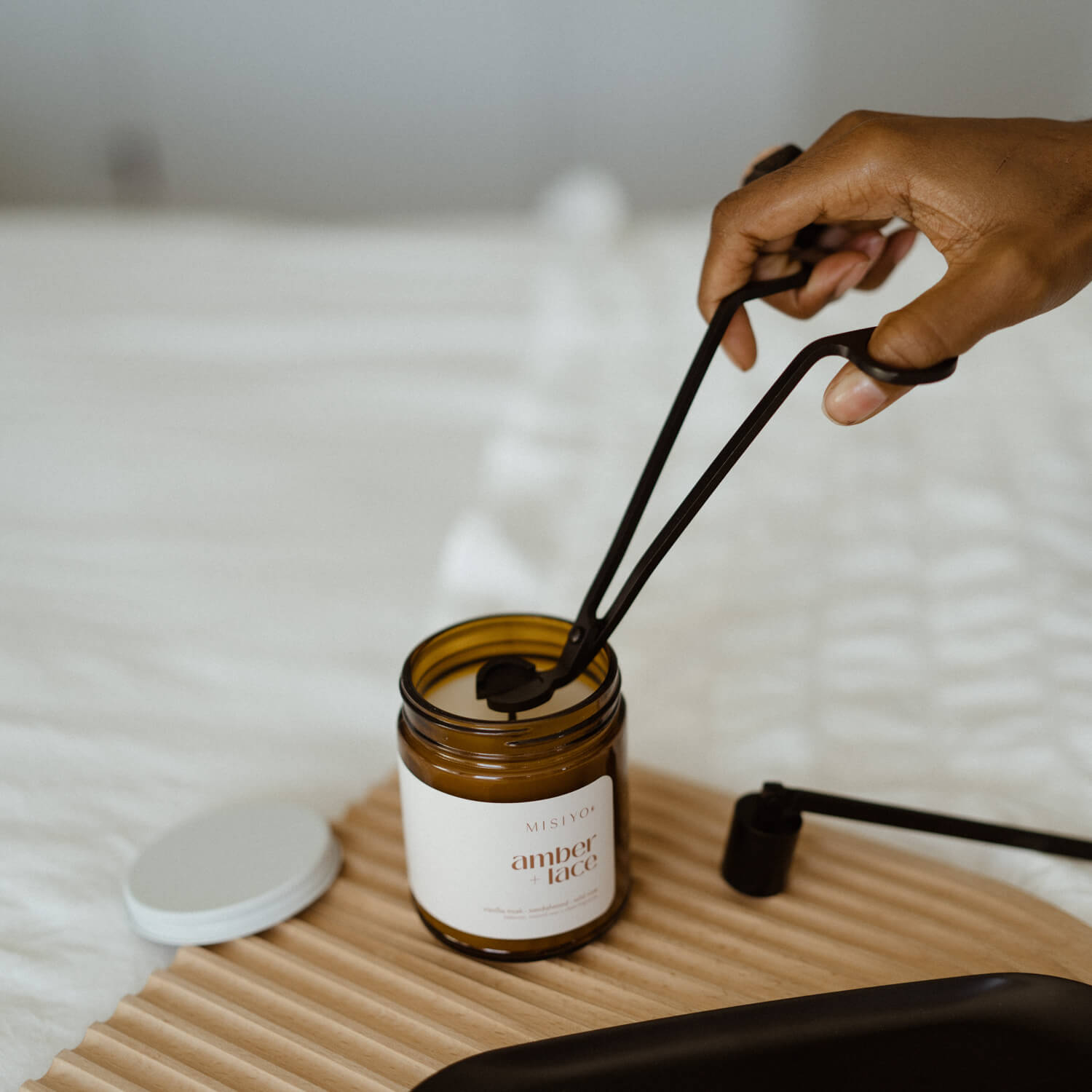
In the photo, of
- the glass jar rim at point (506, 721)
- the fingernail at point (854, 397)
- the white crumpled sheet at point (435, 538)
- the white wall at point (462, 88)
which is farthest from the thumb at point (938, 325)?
the white wall at point (462, 88)

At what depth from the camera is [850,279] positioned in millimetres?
621

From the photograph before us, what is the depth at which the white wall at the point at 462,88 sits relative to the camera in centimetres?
176

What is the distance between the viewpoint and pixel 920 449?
3.13 ft

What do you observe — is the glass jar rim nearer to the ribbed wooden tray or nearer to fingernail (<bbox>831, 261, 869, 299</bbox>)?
the ribbed wooden tray

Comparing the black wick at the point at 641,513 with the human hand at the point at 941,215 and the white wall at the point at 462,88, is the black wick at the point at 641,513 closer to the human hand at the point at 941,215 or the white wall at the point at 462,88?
the human hand at the point at 941,215

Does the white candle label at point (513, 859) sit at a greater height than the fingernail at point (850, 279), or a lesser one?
lesser

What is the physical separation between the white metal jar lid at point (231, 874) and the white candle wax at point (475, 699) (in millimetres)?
109

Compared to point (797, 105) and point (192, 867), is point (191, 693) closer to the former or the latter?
point (192, 867)

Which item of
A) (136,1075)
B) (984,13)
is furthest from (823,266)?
(984,13)

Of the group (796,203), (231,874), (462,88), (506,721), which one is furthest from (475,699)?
(462,88)

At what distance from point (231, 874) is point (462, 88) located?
177 cm

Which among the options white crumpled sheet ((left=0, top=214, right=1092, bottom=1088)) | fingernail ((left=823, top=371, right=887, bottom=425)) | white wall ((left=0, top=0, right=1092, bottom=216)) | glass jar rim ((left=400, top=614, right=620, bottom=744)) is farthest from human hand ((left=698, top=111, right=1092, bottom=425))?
white wall ((left=0, top=0, right=1092, bottom=216))

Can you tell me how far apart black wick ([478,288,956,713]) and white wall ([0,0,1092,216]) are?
1643 mm

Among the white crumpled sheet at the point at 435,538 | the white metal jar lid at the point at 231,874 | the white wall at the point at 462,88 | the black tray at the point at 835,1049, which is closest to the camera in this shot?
the black tray at the point at 835,1049
